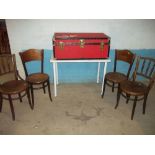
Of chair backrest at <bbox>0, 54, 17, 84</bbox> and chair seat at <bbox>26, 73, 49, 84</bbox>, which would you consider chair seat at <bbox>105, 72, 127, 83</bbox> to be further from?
chair backrest at <bbox>0, 54, 17, 84</bbox>

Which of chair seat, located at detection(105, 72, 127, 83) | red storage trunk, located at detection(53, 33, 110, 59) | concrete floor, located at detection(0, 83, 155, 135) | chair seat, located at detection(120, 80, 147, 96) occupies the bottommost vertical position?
concrete floor, located at detection(0, 83, 155, 135)

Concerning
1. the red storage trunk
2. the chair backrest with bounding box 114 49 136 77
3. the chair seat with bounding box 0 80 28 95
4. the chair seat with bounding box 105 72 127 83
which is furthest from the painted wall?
the chair seat with bounding box 0 80 28 95

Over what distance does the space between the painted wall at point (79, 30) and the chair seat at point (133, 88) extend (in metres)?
0.89

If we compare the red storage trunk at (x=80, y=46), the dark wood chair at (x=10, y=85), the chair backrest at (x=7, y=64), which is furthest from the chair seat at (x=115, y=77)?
the chair backrest at (x=7, y=64)

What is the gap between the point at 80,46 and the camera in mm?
2322

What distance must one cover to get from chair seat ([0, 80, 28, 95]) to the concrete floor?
451 mm

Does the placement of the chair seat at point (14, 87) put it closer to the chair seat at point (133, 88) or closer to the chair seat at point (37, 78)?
the chair seat at point (37, 78)

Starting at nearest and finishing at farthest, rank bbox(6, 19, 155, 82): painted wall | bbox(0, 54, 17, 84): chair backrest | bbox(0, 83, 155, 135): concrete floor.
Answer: bbox(0, 83, 155, 135): concrete floor → bbox(0, 54, 17, 84): chair backrest → bbox(6, 19, 155, 82): painted wall

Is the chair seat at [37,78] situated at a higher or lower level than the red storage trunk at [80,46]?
lower

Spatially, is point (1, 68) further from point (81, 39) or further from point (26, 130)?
point (81, 39)

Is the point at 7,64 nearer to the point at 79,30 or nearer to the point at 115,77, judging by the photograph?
the point at 79,30

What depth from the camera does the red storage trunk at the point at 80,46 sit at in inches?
89.5

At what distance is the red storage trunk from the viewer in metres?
2.27

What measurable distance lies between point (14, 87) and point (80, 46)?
1.16 metres
